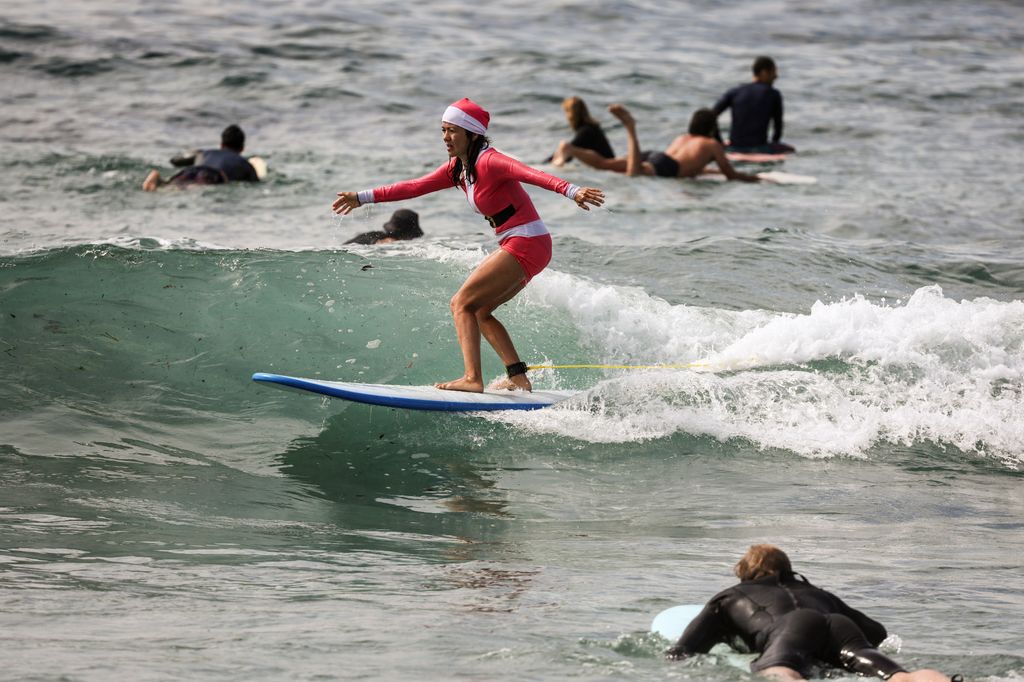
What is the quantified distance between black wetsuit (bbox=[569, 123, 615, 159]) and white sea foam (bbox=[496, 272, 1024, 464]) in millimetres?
7184

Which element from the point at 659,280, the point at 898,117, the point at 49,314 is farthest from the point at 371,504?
the point at 898,117

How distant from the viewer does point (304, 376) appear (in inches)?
384

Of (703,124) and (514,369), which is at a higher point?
(703,124)

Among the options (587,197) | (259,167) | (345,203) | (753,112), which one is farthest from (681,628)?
(753,112)

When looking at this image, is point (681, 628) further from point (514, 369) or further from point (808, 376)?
point (808, 376)

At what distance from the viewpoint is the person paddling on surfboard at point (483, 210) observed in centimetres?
779

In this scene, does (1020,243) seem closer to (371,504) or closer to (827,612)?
(371,504)

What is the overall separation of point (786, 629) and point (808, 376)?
5000 millimetres

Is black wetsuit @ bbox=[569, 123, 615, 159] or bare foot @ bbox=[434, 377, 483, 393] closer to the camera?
bare foot @ bbox=[434, 377, 483, 393]

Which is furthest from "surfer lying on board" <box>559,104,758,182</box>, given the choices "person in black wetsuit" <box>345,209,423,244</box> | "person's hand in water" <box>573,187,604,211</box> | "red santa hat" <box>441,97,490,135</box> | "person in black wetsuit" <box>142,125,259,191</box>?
"person's hand in water" <box>573,187,604,211</box>

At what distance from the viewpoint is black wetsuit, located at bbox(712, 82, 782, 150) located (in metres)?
19.5

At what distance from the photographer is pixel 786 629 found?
4645 mm

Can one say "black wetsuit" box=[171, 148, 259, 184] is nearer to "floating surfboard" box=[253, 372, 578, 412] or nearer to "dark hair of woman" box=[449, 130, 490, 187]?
"floating surfboard" box=[253, 372, 578, 412]

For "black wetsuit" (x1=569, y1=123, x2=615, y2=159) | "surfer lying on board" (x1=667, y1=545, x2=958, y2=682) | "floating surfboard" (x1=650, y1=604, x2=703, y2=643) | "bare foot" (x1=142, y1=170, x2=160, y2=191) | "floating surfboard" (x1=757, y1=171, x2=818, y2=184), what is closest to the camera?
"surfer lying on board" (x1=667, y1=545, x2=958, y2=682)
